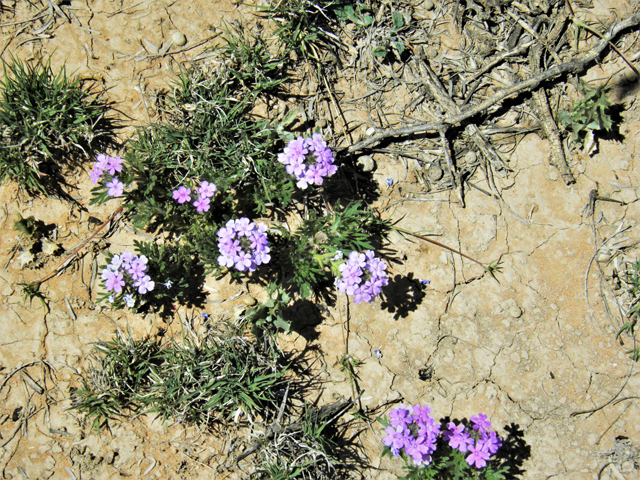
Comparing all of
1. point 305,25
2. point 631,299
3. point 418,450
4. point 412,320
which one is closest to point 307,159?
point 305,25

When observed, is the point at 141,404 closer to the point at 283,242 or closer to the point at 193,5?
the point at 283,242

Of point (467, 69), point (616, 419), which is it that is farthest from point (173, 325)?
point (616, 419)

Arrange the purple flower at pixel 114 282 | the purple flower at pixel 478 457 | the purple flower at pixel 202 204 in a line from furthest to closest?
the purple flower at pixel 202 204 < the purple flower at pixel 114 282 < the purple flower at pixel 478 457

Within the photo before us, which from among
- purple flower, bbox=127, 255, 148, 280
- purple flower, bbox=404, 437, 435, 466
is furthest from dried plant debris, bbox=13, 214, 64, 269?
purple flower, bbox=404, 437, 435, 466

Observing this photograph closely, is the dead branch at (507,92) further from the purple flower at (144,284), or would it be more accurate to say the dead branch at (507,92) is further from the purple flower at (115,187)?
the purple flower at (144,284)

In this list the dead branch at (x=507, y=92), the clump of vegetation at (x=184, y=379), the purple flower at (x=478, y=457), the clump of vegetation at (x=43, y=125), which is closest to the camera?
the purple flower at (x=478, y=457)

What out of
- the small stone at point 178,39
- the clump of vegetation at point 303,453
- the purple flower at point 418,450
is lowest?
the clump of vegetation at point 303,453

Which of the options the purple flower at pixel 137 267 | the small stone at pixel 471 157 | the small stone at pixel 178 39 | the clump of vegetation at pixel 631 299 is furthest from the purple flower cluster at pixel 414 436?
the small stone at pixel 178 39

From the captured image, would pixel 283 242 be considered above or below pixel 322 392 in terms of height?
above

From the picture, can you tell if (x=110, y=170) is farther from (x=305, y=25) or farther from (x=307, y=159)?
(x=305, y=25)
